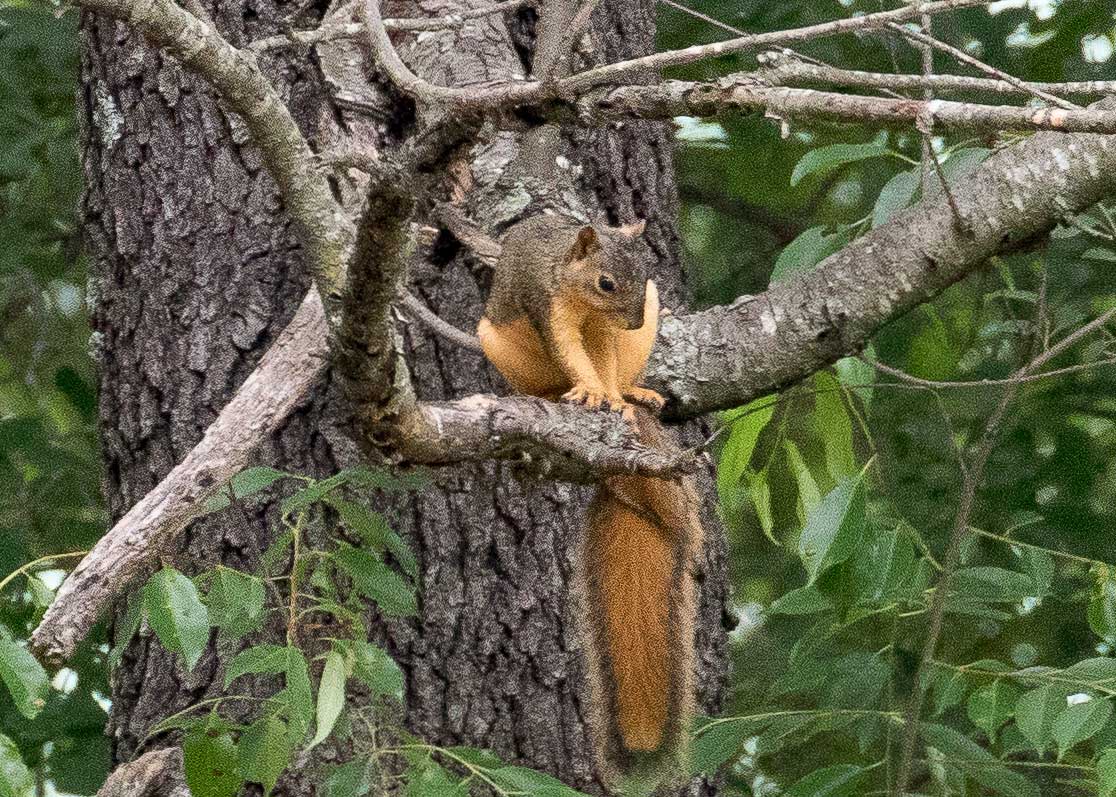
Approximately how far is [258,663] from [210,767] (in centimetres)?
16

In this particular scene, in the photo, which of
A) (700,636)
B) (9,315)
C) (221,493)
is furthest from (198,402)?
(9,315)

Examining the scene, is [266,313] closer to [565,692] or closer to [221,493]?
[221,493]

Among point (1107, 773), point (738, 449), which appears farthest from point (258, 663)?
point (1107, 773)

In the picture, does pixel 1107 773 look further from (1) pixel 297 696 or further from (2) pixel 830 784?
(1) pixel 297 696

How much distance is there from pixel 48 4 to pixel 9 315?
887mm

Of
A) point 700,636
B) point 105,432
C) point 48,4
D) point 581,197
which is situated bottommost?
point 700,636

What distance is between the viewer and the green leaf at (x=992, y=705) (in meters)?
1.84

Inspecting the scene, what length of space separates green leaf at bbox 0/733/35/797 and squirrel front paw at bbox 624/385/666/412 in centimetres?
98

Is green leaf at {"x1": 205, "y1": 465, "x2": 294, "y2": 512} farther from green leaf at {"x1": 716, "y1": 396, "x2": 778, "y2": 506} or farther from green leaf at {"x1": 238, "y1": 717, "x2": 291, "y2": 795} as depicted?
green leaf at {"x1": 716, "y1": 396, "x2": 778, "y2": 506}

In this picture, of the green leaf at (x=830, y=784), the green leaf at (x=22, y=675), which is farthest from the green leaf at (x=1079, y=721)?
the green leaf at (x=22, y=675)

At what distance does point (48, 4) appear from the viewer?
3.09 metres

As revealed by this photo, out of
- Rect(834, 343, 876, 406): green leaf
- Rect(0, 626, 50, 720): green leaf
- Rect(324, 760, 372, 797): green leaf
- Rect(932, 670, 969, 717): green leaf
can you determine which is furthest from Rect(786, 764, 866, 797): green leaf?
Rect(0, 626, 50, 720): green leaf

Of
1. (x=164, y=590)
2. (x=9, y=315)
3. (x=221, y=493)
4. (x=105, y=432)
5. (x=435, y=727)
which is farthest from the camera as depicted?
(x=9, y=315)

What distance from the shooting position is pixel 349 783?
1.64m
